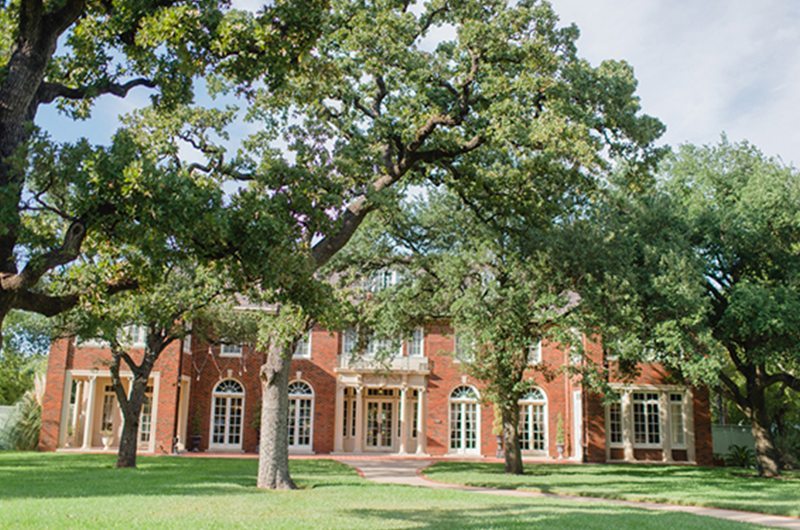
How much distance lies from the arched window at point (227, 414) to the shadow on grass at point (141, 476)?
642cm

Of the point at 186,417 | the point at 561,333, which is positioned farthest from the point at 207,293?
the point at 186,417

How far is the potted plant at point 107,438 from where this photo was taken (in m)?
28.4

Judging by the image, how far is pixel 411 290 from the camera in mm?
20328

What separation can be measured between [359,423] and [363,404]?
81cm

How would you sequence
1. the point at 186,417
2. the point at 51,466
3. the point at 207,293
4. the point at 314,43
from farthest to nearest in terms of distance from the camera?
the point at 186,417, the point at 51,466, the point at 207,293, the point at 314,43

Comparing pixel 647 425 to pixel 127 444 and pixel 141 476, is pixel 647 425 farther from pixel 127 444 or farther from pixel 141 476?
pixel 141 476

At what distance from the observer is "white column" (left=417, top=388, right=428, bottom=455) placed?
2991 centimetres

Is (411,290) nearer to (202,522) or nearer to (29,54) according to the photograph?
(202,522)

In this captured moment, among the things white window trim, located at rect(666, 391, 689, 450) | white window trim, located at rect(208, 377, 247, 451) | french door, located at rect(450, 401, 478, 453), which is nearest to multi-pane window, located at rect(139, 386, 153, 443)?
white window trim, located at rect(208, 377, 247, 451)

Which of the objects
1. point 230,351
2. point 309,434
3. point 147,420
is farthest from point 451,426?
point 147,420

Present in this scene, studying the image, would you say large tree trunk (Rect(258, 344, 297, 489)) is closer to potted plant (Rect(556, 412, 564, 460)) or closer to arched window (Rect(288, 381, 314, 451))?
arched window (Rect(288, 381, 314, 451))

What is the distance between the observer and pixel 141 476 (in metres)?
16.4

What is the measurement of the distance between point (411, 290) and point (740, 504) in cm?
981

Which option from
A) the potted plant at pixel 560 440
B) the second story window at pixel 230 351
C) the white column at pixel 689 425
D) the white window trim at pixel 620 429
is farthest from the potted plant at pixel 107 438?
the white column at pixel 689 425
